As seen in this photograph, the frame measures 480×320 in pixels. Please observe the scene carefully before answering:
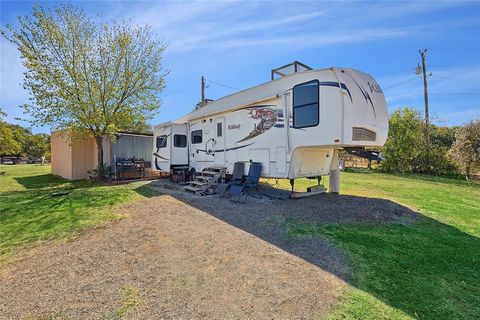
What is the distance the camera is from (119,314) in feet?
8.52

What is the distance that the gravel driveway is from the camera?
2707 mm

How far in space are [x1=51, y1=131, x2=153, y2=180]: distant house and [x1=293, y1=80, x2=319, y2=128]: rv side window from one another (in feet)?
31.6

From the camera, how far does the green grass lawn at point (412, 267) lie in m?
2.75

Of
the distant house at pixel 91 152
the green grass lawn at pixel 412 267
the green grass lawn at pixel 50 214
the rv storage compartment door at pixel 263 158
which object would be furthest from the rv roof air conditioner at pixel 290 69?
the distant house at pixel 91 152

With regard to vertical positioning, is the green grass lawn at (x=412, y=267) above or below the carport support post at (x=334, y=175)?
below

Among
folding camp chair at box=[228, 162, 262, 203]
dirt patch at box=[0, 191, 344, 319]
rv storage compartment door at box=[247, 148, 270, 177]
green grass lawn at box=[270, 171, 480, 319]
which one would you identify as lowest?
green grass lawn at box=[270, 171, 480, 319]

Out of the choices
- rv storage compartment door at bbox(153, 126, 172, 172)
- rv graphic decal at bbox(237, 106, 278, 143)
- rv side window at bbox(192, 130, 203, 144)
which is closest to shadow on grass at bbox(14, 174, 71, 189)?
rv storage compartment door at bbox(153, 126, 172, 172)

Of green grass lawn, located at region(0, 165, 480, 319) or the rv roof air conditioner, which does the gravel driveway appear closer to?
green grass lawn, located at region(0, 165, 480, 319)

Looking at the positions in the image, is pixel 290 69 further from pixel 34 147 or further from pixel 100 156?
pixel 34 147

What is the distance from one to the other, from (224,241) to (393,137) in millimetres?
18554

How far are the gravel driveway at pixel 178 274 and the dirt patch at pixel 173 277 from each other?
11 millimetres

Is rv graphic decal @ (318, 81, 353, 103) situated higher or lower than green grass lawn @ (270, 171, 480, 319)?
higher

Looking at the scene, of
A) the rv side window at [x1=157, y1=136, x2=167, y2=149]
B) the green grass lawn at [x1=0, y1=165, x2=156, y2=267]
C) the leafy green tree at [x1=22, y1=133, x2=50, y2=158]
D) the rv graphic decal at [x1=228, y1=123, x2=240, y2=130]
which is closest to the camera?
the green grass lawn at [x1=0, y1=165, x2=156, y2=267]

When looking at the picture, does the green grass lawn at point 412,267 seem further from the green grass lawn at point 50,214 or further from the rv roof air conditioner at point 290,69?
the rv roof air conditioner at point 290,69
